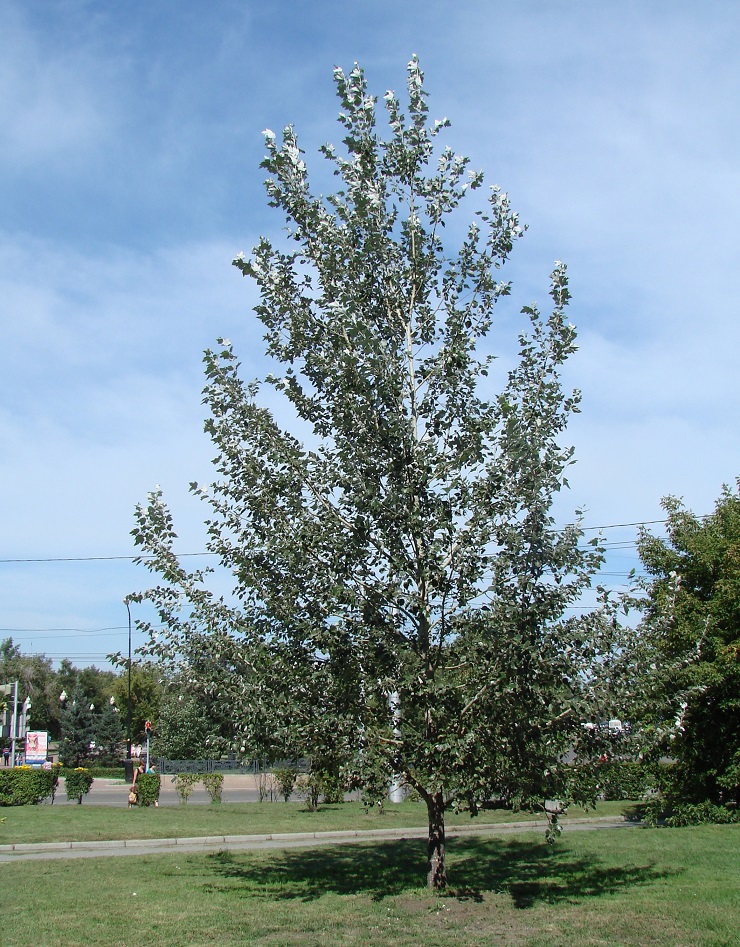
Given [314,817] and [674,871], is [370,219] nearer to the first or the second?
[674,871]

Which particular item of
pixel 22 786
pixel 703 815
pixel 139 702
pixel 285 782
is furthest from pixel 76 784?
pixel 139 702

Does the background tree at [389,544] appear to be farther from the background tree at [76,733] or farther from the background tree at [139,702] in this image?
the background tree at [139,702]

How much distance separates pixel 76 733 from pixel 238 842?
3980cm

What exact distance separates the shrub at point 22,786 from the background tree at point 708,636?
17838 millimetres

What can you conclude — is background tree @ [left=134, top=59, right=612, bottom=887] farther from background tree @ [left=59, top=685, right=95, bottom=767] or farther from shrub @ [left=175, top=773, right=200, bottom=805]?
background tree @ [left=59, top=685, right=95, bottom=767]

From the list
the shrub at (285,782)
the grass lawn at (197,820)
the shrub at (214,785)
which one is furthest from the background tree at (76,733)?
the grass lawn at (197,820)

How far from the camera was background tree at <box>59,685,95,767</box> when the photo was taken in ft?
171

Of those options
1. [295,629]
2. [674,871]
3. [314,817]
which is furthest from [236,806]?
[295,629]

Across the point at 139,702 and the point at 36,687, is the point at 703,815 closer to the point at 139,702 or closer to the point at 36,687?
the point at 139,702

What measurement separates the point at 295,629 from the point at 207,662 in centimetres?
114

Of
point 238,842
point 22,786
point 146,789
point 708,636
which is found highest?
point 708,636

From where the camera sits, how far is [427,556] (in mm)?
8914

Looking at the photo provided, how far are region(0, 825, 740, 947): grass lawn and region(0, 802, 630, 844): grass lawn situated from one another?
3.94 meters

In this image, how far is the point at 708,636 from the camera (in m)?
16.8
